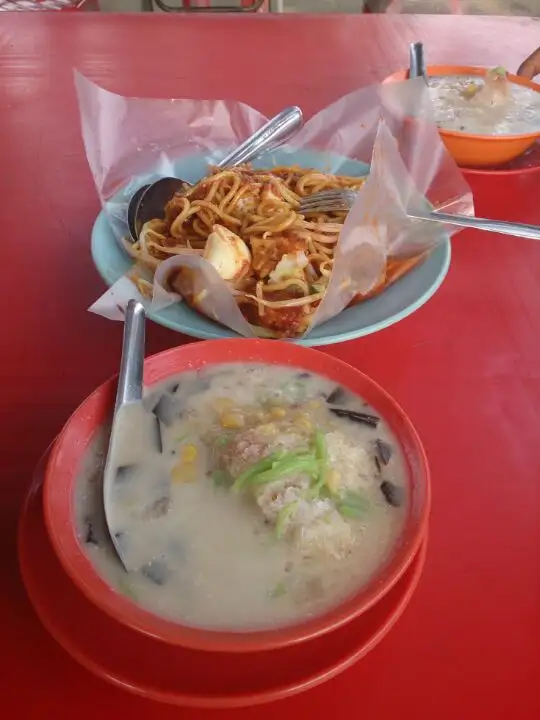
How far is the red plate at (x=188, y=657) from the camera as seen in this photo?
59 cm

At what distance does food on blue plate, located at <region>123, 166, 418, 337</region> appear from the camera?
3.43 ft

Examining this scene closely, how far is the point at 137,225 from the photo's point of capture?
1224mm

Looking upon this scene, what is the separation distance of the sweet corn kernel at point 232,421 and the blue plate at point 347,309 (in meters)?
0.21

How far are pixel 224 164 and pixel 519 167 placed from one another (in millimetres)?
640

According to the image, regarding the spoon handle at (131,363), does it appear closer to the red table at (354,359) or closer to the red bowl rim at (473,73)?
the red table at (354,359)

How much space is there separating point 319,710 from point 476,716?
142mm

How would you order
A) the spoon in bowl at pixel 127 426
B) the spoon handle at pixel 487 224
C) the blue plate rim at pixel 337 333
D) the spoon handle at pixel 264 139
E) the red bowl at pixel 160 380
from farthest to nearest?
the spoon handle at pixel 264 139 → the spoon handle at pixel 487 224 → the blue plate rim at pixel 337 333 → the spoon in bowl at pixel 127 426 → the red bowl at pixel 160 380

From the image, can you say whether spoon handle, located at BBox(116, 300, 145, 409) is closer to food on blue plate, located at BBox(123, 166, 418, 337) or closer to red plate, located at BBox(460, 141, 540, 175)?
food on blue plate, located at BBox(123, 166, 418, 337)

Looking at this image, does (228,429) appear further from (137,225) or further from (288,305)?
(137,225)

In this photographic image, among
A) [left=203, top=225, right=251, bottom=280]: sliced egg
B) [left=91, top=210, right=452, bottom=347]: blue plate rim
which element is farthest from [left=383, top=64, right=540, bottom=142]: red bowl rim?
[left=203, top=225, right=251, bottom=280]: sliced egg

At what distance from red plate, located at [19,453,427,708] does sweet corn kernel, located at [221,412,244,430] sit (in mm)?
225

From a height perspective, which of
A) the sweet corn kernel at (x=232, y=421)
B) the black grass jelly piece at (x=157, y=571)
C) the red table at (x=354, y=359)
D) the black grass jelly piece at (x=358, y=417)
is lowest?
the red table at (x=354, y=359)

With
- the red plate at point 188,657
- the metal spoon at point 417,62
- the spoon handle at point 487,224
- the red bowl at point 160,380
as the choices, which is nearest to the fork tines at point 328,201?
the spoon handle at point 487,224

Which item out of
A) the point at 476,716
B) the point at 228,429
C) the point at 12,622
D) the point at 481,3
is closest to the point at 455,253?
the point at 228,429
